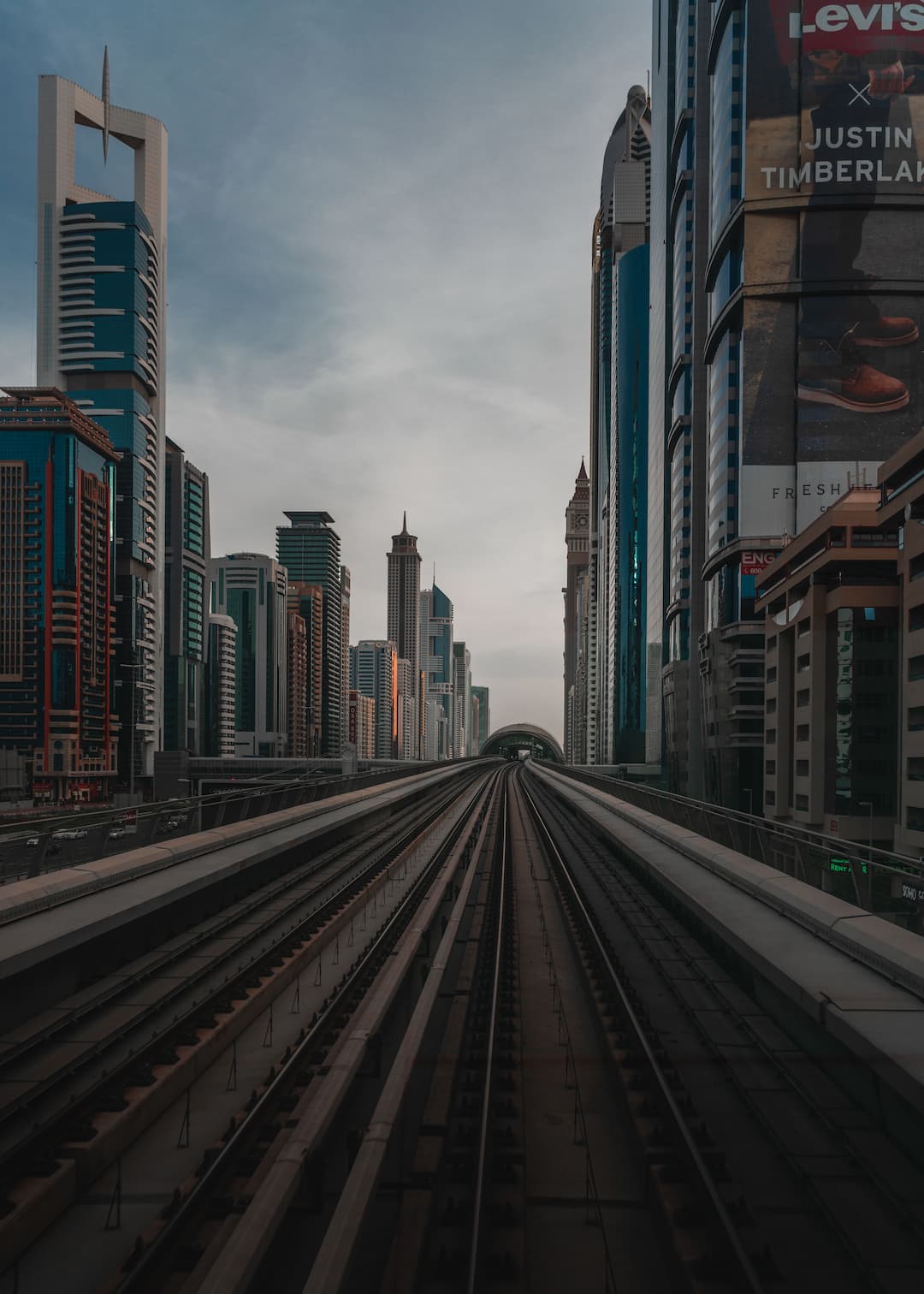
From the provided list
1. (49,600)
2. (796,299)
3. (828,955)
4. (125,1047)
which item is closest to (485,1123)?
(828,955)

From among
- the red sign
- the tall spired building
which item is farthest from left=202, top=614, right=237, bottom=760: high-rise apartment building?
the red sign

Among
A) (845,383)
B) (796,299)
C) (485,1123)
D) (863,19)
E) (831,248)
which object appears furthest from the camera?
(796,299)

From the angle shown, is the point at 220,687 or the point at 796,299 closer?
the point at 796,299

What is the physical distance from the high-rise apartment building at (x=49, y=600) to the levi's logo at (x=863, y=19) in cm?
7989

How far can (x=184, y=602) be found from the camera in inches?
6289

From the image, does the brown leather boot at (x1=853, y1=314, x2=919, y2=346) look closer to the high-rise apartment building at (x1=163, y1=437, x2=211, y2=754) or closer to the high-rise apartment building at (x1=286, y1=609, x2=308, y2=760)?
the high-rise apartment building at (x1=163, y1=437, x2=211, y2=754)

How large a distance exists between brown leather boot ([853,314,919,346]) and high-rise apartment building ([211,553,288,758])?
484 ft

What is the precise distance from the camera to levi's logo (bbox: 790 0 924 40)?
58.6 m

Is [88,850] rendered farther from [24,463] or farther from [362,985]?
[24,463]

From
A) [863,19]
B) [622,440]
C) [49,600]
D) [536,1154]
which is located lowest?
[536,1154]

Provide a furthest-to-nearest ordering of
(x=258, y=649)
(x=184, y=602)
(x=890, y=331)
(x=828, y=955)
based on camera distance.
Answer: (x=258, y=649), (x=184, y=602), (x=890, y=331), (x=828, y=955)

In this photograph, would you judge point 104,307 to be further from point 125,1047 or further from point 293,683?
point 125,1047

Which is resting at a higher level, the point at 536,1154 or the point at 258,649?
the point at 258,649

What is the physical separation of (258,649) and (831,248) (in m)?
150
